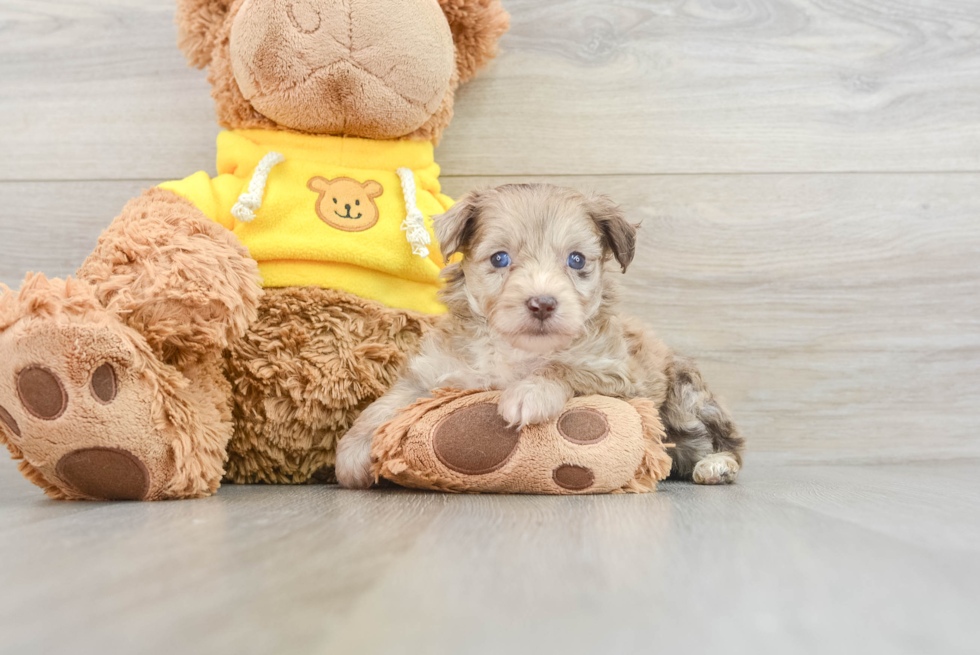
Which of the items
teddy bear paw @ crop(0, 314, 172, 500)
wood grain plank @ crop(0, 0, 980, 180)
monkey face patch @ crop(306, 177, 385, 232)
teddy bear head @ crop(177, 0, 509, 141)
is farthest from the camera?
wood grain plank @ crop(0, 0, 980, 180)

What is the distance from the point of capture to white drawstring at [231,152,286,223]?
65.3 inches

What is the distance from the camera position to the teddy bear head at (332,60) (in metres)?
1.61

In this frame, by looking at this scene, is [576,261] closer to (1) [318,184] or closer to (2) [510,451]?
(2) [510,451]

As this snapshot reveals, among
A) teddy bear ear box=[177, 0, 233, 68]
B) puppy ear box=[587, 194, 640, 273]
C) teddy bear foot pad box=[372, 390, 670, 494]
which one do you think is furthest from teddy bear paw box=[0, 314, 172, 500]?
puppy ear box=[587, 194, 640, 273]

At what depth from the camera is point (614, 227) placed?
1.64 meters

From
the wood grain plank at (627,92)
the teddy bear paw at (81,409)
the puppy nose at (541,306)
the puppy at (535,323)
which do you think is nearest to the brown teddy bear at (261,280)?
the teddy bear paw at (81,409)

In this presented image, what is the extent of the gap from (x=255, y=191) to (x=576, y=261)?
0.76 metres

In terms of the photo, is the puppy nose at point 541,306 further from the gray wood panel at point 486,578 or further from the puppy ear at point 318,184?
the puppy ear at point 318,184

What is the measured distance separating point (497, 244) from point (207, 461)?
2.43 feet

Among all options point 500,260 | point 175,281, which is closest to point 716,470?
point 500,260

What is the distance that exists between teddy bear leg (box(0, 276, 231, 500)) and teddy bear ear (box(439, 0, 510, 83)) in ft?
3.64

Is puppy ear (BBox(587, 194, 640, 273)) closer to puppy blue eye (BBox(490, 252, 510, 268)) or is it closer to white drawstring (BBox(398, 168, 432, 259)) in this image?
puppy blue eye (BBox(490, 252, 510, 268))

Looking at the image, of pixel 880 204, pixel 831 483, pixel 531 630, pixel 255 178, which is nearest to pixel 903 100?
pixel 880 204

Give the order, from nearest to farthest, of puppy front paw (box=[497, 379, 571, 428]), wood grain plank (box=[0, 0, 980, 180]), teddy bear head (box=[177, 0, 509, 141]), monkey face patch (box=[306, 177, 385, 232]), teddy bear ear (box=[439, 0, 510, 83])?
1. puppy front paw (box=[497, 379, 571, 428])
2. teddy bear head (box=[177, 0, 509, 141])
3. monkey face patch (box=[306, 177, 385, 232])
4. teddy bear ear (box=[439, 0, 510, 83])
5. wood grain plank (box=[0, 0, 980, 180])
